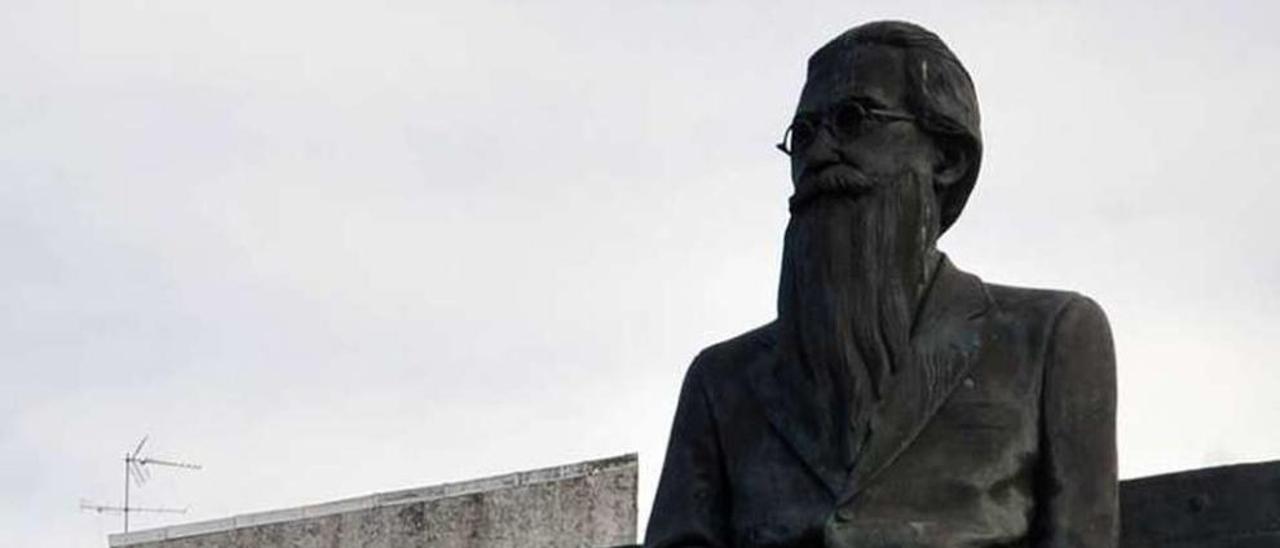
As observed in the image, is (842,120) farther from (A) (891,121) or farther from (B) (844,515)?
(B) (844,515)

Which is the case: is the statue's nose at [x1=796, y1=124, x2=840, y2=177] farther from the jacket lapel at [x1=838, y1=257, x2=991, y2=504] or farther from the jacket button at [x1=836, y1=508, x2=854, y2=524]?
the jacket button at [x1=836, y1=508, x2=854, y2=524]

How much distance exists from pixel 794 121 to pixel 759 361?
648 millimetres

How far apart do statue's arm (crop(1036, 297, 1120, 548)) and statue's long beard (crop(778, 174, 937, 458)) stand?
0.39 metres

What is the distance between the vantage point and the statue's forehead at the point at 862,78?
7.57 metres

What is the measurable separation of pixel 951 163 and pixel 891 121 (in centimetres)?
20

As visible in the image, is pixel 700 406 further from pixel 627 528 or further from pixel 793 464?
pixel 627 528

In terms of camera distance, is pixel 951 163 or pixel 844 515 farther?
pixel 951 163

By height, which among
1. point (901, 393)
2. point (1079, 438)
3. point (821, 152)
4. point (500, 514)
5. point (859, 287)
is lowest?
point (1079, 438)

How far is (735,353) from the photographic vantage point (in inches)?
311

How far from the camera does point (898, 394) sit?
742cm

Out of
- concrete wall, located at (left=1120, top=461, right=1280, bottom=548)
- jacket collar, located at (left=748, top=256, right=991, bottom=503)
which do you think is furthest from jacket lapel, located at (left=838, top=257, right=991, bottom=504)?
concrete wall, located at (left=1120, top=461, right=1280, bottom=548)

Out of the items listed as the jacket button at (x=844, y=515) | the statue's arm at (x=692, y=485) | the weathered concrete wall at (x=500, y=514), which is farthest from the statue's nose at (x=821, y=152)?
the weathered concrete wall at (x=500, y=514)

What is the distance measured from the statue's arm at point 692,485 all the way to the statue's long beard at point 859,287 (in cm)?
39

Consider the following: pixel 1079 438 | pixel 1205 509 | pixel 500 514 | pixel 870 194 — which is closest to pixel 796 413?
pixel 870 194
